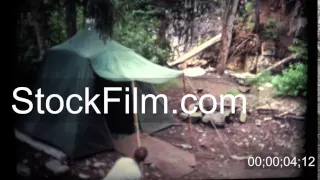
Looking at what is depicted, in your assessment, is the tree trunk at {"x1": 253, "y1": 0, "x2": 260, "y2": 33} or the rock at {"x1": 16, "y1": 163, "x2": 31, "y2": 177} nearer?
the rock at {"x1": 16, "y1": 163, "x2": 31, "y2": 177}

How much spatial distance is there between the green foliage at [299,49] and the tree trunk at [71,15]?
2233mm

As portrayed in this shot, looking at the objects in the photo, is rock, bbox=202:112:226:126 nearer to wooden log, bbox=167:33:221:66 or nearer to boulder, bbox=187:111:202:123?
boulder, bbox=187:111:202:123

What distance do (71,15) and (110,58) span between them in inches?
22.6

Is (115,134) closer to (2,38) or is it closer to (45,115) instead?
(45,115)

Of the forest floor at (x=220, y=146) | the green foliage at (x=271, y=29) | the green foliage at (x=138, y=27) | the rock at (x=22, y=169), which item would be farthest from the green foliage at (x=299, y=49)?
the rock at (x=22, y=169)

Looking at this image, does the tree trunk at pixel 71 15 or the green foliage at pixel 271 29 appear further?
the green foliage at pixel 271 29

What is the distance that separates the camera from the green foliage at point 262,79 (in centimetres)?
472

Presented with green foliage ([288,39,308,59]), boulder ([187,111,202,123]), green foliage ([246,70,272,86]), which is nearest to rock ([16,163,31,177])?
boulder ([187,111,202,123])

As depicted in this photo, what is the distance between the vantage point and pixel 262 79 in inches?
186

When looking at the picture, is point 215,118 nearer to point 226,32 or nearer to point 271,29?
point 226,32

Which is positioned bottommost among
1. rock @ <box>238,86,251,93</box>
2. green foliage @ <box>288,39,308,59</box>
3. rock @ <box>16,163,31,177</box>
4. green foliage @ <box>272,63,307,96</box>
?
rock @ <box>16,163,31,177</box>

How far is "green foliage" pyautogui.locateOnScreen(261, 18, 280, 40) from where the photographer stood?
469 centimetres

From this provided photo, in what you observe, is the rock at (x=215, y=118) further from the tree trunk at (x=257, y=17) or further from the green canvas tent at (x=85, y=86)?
the tree trunk at (x=257, y=17)

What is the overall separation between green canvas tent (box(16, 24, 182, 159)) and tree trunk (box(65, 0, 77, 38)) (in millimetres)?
84
